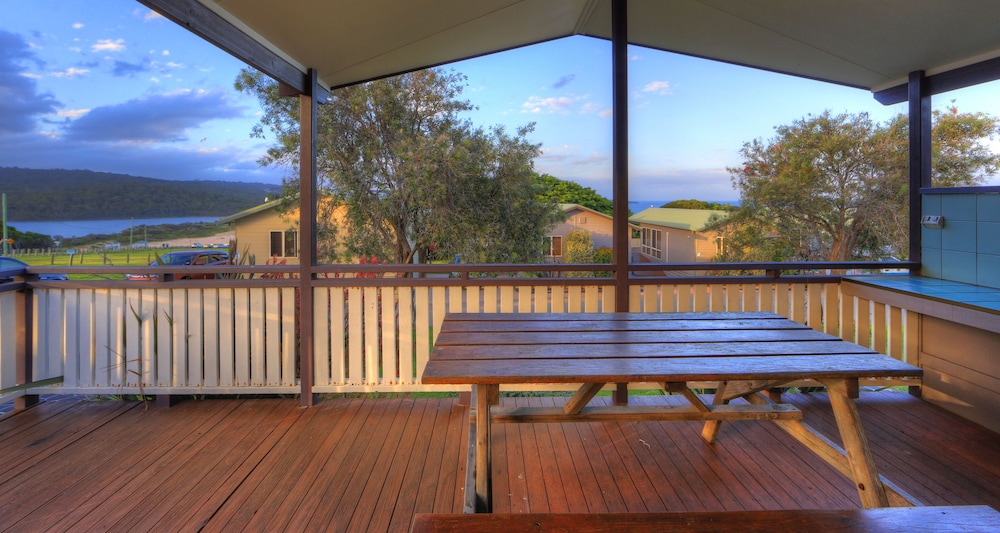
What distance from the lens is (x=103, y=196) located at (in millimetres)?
3994

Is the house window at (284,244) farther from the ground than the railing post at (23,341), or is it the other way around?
the house window at (284,244)

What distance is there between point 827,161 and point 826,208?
1.45 ft

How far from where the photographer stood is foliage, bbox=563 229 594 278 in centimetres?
448

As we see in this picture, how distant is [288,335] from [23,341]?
1584 millimetres

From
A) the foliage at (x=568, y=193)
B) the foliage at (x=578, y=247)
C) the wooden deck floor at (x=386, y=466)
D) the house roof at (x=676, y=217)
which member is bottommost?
the wooden deck floor at (x=386, y=466)

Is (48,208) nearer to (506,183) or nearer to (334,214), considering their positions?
(334,214)

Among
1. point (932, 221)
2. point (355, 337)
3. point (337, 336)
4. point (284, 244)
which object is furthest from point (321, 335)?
point (932, 221)

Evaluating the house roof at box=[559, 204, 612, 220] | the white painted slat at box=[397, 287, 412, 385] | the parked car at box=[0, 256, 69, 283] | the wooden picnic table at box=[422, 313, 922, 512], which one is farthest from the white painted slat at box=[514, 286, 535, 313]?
the parked car at box=[0, 256, 69, 283]

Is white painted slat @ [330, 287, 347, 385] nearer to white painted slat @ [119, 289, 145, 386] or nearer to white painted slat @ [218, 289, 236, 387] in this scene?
white painted slat @ [218, 289, 236, 387]

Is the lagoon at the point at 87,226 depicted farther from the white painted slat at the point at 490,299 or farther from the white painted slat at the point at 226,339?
the white painted slat at the point at 490,299

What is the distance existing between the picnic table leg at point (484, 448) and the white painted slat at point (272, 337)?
1.95 meters

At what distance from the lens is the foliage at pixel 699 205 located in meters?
4.43

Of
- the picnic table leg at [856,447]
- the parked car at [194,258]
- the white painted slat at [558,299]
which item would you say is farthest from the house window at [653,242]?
the parked car at [194,258]

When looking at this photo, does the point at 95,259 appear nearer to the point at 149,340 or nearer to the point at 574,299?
the point at 149,340
